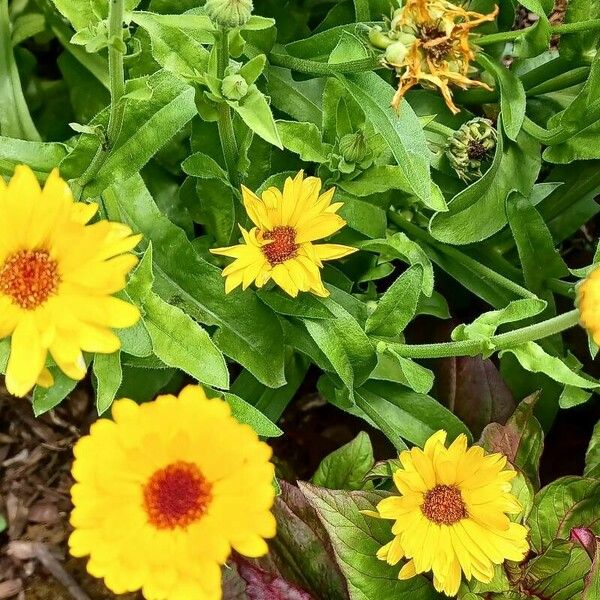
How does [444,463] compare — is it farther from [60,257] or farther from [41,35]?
[41,35]

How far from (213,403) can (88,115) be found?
890 millimetres

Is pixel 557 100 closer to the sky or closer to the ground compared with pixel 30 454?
closer to the sky

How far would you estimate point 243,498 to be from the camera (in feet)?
3.22

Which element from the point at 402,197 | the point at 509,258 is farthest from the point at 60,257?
the point at 509,258

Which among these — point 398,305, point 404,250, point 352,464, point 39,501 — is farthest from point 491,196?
point 39,501

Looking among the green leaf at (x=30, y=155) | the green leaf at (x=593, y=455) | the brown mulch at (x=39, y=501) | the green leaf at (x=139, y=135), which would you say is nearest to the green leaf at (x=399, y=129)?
the green leaf at (x=139, y=135)

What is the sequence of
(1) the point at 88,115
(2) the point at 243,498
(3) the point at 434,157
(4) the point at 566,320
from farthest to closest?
(1) the point at 88,115 < (3) the point at 434,157 < (4) the point at 566,320 < (2) the point at 243,498

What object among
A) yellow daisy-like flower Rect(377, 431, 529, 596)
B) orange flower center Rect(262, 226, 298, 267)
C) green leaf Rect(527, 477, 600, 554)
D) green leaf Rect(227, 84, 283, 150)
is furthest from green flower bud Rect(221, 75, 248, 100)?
green leaf Rect(527, 477, 600, 554)

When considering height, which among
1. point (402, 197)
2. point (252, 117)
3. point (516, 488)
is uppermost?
point (252, 117)

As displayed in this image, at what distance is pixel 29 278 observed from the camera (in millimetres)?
1029

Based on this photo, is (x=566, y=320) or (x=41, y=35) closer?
(x=566, y=320)

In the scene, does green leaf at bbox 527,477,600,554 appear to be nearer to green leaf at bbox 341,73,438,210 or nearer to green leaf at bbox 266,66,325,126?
green leaf at bbox 341,73,438,210

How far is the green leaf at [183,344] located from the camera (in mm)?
1286

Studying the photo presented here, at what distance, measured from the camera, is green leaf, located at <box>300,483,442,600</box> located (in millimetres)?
1367
